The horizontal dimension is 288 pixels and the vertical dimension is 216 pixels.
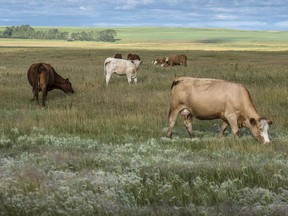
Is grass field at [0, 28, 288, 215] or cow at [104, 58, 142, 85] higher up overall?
cow at [104, 58, 142, 85]

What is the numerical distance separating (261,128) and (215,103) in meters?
1.45

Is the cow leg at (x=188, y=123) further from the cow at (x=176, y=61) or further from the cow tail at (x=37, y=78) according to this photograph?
the cow at (x=176, y=61)

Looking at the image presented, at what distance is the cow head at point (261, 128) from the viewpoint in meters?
10.3

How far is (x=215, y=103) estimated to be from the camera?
1140 centimetres

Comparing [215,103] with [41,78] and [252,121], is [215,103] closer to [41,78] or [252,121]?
[252,121]

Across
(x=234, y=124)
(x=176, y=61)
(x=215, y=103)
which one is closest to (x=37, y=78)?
(x=215, y=103)

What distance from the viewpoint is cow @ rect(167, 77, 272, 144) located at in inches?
438

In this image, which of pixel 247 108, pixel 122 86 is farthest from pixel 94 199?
pixel 122 86

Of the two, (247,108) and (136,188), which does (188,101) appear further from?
(136,188)

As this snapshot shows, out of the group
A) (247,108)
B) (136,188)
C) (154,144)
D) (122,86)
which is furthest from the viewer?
(122,86)

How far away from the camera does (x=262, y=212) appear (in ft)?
17.6

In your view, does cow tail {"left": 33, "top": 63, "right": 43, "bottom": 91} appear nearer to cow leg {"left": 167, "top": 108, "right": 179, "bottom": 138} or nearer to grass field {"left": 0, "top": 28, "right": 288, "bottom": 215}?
grass field {"left": 0, "top": 28, "right": 288, "bottom": 215}

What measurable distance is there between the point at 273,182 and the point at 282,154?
2447 millimetres

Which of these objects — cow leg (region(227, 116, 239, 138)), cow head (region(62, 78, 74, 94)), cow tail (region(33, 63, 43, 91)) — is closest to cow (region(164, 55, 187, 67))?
cow head (region(62, 78, 74, 94))
